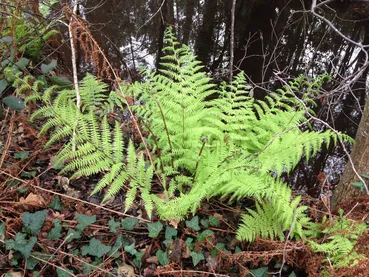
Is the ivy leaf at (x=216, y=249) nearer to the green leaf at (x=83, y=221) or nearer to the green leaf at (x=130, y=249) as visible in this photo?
the green leaf at (x=130, y=249)

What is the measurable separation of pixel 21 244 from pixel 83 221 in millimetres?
377

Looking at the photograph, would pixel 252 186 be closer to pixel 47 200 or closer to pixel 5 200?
pixel 47 200

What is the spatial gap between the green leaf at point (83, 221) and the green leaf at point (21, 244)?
276 mm

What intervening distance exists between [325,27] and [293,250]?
21.4 ft

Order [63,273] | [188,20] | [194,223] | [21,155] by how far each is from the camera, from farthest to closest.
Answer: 1. [188,20]
2. [21,155]
3. [194,223]
4. [63,273]

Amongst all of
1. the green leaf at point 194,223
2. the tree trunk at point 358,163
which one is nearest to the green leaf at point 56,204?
the green leaf at point 194,223

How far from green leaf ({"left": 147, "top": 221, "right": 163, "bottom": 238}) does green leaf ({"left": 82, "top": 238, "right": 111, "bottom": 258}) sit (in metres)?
0.28

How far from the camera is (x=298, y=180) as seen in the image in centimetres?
395

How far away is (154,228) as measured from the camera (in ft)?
7.19

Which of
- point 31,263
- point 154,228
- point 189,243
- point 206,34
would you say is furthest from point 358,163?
point 206,34

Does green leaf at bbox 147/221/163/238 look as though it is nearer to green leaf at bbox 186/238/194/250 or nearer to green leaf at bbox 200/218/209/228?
green leaf at bbox 186/238/194/250

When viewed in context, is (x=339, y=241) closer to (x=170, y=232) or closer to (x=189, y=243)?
(x=189, y=243)

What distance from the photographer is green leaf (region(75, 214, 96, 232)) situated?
2.15m

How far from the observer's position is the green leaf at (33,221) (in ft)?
6.72
